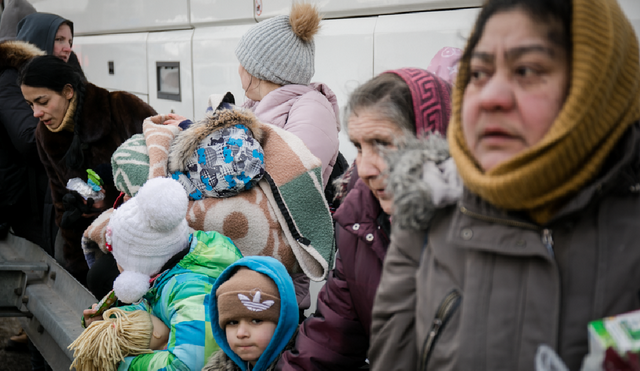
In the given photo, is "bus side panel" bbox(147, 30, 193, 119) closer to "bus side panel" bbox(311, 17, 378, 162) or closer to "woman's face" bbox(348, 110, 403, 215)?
"bus side panel" bbox(311, 17, 378, 162)

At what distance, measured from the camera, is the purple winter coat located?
57.7 inches

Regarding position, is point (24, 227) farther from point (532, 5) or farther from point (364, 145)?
point (532, 5)

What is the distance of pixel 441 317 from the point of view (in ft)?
3.36

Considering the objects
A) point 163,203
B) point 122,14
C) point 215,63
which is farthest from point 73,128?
point 122,14

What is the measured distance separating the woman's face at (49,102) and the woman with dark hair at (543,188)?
2.82 metres

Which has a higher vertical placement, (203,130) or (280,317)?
(203,130)

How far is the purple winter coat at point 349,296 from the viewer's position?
4.81ft

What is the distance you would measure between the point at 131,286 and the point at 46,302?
4.96 feet

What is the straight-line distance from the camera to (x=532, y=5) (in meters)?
0.94

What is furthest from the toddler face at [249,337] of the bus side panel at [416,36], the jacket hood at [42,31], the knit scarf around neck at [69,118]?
the jacket hood at [42,31]

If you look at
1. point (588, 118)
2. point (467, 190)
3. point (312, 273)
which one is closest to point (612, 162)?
point (588, 118)

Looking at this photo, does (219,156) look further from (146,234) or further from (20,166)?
(20,166)

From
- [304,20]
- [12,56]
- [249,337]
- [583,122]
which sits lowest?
[249,337]

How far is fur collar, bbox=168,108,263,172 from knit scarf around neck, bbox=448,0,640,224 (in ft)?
4.58
